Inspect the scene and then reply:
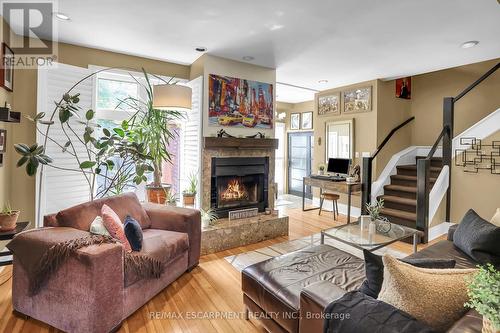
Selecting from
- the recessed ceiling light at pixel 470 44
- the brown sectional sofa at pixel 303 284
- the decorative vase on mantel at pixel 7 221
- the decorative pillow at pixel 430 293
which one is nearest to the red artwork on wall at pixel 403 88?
the recessed ceiling light at pixel 470 44

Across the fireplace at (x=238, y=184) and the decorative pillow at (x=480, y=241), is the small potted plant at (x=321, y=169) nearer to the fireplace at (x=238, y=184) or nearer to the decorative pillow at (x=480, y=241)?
the fireplace at (x=238, y=184)

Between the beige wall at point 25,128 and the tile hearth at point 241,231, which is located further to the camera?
the tile hearth at point 241,231

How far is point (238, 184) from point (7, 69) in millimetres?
3104

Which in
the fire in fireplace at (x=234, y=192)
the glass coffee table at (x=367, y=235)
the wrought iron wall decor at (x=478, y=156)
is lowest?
the glass coffee table at (x=367, y=235)

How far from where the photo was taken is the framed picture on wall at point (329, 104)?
224 inches

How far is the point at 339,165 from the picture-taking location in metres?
5.29

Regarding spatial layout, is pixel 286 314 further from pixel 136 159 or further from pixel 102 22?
pixel 102 22

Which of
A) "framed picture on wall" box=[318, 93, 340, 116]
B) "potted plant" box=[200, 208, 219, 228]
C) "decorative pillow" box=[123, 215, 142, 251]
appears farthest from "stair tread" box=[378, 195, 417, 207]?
"decorative pillow" box=[123, 215, 142, 251]

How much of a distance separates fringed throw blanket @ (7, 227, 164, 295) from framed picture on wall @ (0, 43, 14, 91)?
6.02 ft

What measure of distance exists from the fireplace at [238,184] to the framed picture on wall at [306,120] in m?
2.97

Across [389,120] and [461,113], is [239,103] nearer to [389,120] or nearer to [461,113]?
[389,120]

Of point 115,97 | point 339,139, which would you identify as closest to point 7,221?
point 115,97

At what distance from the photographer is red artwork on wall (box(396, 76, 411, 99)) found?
533 centimetres

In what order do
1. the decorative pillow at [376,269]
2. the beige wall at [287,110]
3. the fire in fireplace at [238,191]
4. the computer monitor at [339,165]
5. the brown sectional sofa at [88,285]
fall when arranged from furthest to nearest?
the beige wall at [287,110]
the computer monitor at [339,165]
the fire in fireplace at [238,191]
the brown sectional sofa at [88,285]
the decorative pillow at [376,269]
